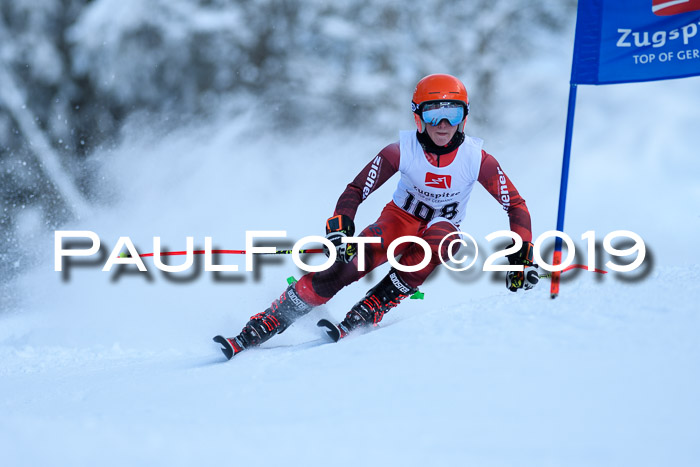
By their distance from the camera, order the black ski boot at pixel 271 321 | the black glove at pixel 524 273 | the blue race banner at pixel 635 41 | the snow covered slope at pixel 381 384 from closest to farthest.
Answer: the snow covered slope at pixel 381 384 < the blue race banner at pixel 635 41 < the black glove at pixel 524 273 < the black ski boot at pixel 271 321

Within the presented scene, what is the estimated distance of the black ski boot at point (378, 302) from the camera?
3.80 metres

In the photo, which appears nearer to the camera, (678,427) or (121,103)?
(678,427)

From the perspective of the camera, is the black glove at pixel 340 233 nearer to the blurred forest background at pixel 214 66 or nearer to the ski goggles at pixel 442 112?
the ski goggles at pixel 442 112

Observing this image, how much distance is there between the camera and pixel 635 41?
10.7ft

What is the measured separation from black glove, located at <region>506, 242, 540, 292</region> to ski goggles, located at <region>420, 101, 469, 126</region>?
84cm

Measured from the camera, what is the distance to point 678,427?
207 cm

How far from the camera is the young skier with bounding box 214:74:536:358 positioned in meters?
3.68

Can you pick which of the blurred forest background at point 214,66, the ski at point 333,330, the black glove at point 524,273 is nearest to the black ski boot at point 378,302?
the ski at point 333,330

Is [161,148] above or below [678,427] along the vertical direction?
above

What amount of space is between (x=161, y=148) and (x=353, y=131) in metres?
3.48

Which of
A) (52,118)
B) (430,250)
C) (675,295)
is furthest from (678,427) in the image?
(52,118)

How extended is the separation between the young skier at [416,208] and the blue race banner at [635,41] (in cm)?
72

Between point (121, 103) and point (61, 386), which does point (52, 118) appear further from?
point (61, 386)

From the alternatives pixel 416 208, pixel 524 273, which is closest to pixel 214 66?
pixel 416 208
